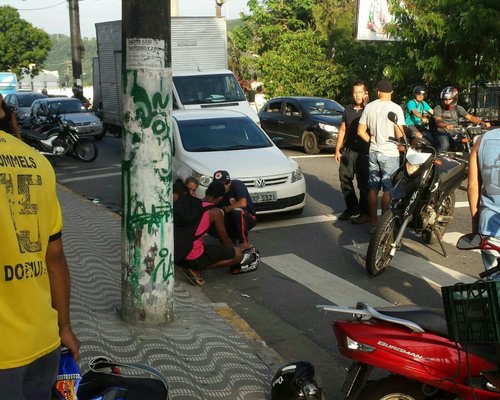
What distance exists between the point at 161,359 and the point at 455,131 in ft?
30.6

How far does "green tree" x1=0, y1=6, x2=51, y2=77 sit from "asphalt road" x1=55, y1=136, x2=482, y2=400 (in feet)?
219

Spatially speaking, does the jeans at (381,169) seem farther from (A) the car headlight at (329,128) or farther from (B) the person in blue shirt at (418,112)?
(A) the car headlight at (329,128)

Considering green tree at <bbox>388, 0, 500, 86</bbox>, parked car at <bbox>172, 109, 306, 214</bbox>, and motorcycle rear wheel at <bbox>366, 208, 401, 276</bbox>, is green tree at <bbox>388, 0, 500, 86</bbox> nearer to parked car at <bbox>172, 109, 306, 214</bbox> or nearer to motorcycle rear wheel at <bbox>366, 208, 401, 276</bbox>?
parked car at <bbox>172, 109, 306, 214</bbox>

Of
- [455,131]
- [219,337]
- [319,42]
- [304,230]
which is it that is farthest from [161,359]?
[319,42]

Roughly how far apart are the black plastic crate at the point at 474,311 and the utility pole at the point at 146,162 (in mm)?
2549

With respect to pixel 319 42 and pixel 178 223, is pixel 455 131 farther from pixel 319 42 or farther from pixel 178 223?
pixel 319 42

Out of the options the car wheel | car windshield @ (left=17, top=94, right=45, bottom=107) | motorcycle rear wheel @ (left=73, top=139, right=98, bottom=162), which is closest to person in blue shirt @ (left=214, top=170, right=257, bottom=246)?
the car wheel

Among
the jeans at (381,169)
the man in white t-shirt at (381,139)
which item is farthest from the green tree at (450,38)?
the jeans at (381,169)

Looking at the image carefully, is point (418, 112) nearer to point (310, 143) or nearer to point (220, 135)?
point (310, 143)

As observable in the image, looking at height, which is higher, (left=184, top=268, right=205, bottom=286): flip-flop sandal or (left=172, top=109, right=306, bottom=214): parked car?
(left=172, top=109, right=306, bottom=214): parked car

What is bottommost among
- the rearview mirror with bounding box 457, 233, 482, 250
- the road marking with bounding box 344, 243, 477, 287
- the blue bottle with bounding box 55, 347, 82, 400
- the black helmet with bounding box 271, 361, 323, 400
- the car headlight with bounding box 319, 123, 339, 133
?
the road marking with bounding box 344, 243, 477, 287

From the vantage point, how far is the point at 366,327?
12.7 ft

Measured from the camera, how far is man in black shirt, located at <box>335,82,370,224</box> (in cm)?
991

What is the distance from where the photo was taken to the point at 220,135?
1098 cm
